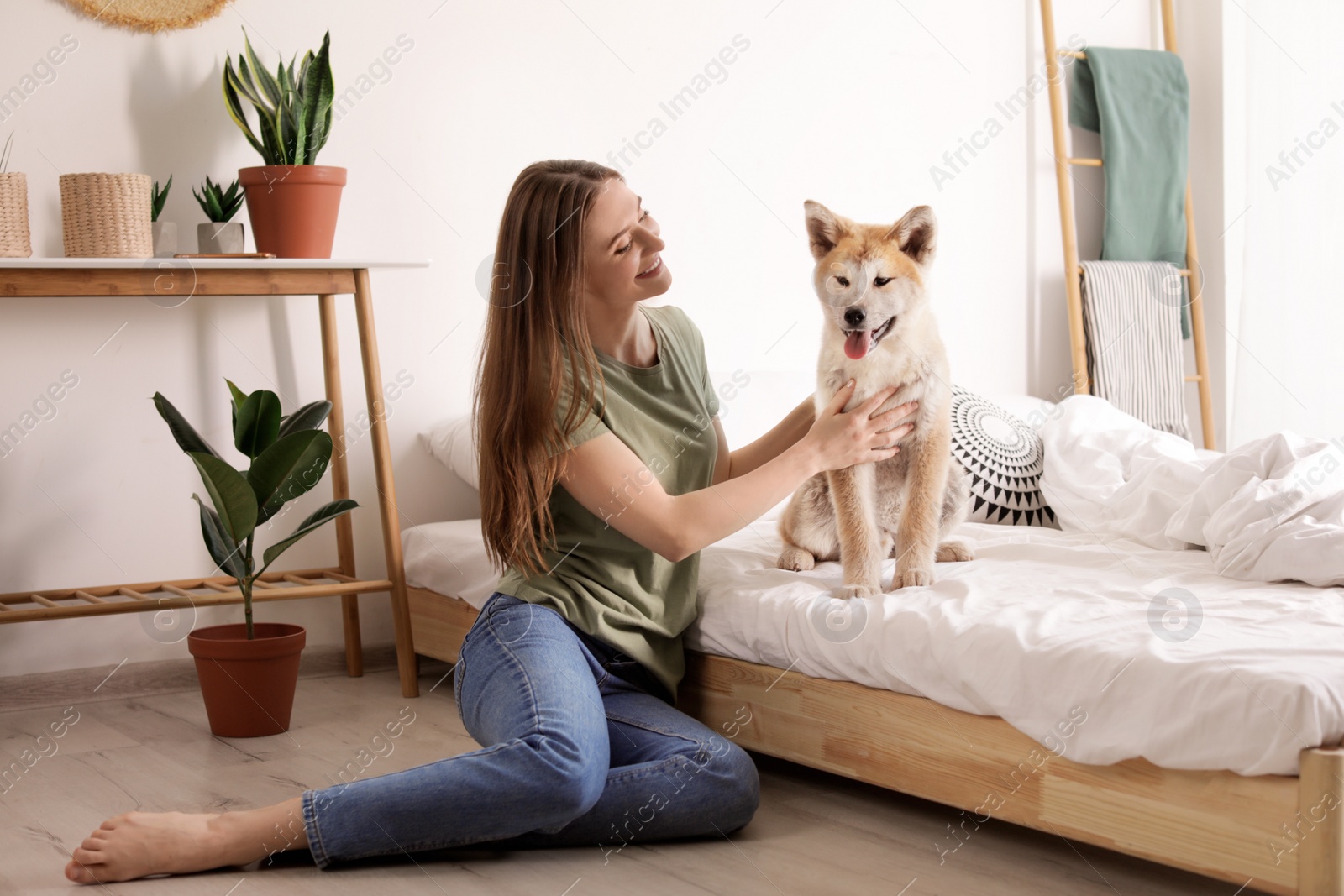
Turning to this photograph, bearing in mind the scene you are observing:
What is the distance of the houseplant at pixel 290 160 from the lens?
2.27m

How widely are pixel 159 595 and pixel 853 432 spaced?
56.0 inches

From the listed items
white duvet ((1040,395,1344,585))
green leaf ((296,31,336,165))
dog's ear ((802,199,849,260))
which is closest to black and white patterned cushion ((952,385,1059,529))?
white duvet ((1040,395,1344,585))

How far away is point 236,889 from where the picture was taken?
4.42 ft

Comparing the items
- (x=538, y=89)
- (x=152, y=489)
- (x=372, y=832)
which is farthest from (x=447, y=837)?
(x=538, y=89)

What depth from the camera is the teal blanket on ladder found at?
3.54 m

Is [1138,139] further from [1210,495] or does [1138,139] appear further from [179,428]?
[179,428]

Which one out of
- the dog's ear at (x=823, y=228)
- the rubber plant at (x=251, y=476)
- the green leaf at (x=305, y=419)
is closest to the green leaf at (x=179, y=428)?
the rubber plant at (x=251, y=476)

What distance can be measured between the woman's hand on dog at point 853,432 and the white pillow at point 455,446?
1.03 m

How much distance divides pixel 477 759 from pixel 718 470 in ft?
2.31

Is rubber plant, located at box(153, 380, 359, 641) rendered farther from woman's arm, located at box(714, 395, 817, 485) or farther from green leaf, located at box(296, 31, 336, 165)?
woman's arm, located at box(714, 395, 817, 485)

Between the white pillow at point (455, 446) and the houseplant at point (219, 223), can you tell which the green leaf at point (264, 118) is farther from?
the white pillow at point (455, 446)

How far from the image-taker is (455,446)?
8.38 ft

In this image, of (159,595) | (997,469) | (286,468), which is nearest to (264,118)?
(286,468)

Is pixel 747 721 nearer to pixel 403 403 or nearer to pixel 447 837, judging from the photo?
pixel 447 837
